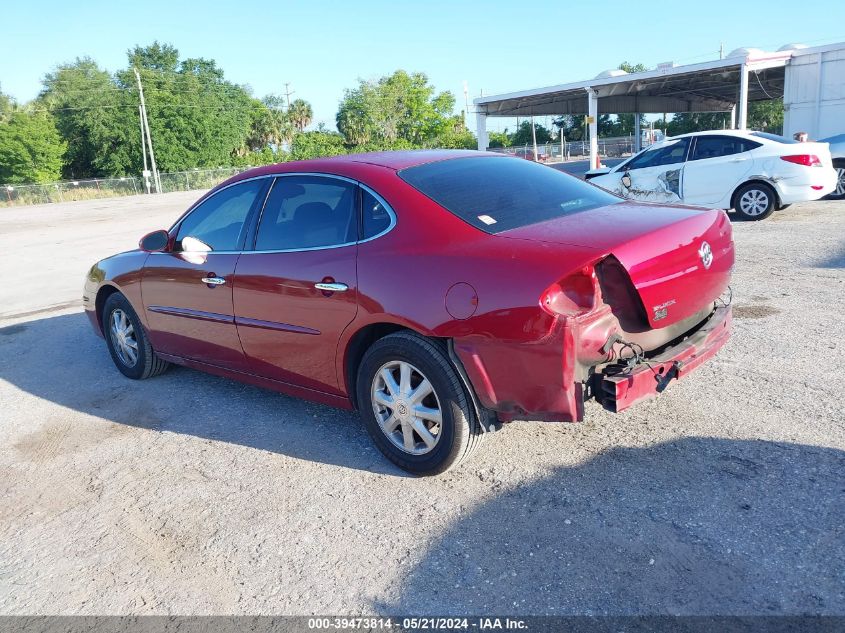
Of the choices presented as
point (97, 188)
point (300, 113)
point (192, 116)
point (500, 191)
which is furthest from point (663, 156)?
point (300, 113)

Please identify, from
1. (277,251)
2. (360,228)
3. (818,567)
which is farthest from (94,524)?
(818,567)

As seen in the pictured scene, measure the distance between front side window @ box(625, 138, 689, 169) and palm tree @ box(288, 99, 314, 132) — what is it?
8151 centimetres

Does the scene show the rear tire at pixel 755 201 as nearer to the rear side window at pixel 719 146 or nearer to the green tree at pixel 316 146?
the rear side window at pixel 719 146

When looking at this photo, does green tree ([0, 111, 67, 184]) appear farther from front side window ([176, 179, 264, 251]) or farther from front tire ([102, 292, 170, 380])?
front side window ([176, 179, 264, 251])

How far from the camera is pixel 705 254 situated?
3.56 m

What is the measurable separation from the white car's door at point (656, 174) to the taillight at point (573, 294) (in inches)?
380

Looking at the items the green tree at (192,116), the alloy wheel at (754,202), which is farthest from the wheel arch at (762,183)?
the green tree at (192,116)

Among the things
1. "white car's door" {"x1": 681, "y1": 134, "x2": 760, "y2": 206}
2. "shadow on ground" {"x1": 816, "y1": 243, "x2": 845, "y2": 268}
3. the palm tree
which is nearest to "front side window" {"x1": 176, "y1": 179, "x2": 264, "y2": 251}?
"shadow on ground" {"x1": 816, "y1": 243, "x2": 845, "y2": 268}

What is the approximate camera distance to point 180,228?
514 cm

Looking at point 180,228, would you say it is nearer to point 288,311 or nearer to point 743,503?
point 288,311

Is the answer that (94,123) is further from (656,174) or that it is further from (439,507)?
(439,507)

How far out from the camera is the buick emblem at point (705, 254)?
3519 millimetres

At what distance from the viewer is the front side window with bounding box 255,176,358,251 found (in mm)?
3932

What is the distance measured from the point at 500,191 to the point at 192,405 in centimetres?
275
